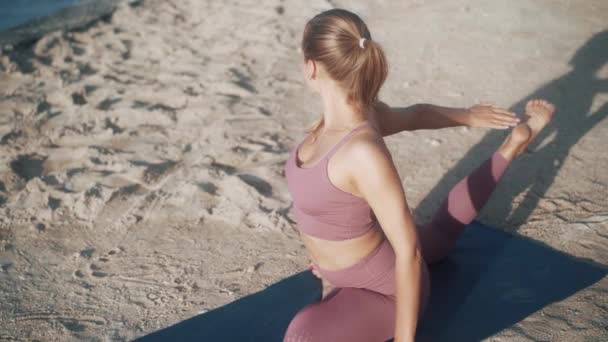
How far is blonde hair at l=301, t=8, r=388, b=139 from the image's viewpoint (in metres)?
1.82

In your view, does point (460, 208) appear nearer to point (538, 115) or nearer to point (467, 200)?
point (467, 200)

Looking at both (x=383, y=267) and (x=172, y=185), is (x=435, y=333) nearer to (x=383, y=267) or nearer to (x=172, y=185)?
(x=383, y=267)

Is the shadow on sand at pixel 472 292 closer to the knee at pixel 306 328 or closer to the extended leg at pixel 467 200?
the extended leg at pixel 467 200

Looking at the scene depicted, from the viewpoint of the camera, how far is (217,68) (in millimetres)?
5008

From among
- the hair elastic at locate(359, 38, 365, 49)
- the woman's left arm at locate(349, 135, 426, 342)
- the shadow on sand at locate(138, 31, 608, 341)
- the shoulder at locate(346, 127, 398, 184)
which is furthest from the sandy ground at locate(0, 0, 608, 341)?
the hair elastic at locate(359, 38, 365, 49)

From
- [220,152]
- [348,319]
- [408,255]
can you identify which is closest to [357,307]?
[348,319]

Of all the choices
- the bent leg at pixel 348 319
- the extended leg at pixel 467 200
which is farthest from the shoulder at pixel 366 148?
the extended leg at pixel 467 200

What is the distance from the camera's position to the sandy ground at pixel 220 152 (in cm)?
271

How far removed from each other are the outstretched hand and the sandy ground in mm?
641

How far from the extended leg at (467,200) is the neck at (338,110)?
0.77 metres

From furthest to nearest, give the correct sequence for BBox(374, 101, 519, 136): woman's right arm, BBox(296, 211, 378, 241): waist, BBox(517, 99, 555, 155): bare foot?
BBox(517, 99, 555, 155): bare foot
BBox(374, 101, 519, 136): woman's right arm
BBox(296, 211, 378, 241): waist

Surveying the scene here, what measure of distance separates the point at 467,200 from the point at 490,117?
36cm

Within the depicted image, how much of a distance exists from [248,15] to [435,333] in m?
4.58

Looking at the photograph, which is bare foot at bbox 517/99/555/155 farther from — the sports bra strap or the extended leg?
the sports bra strap
